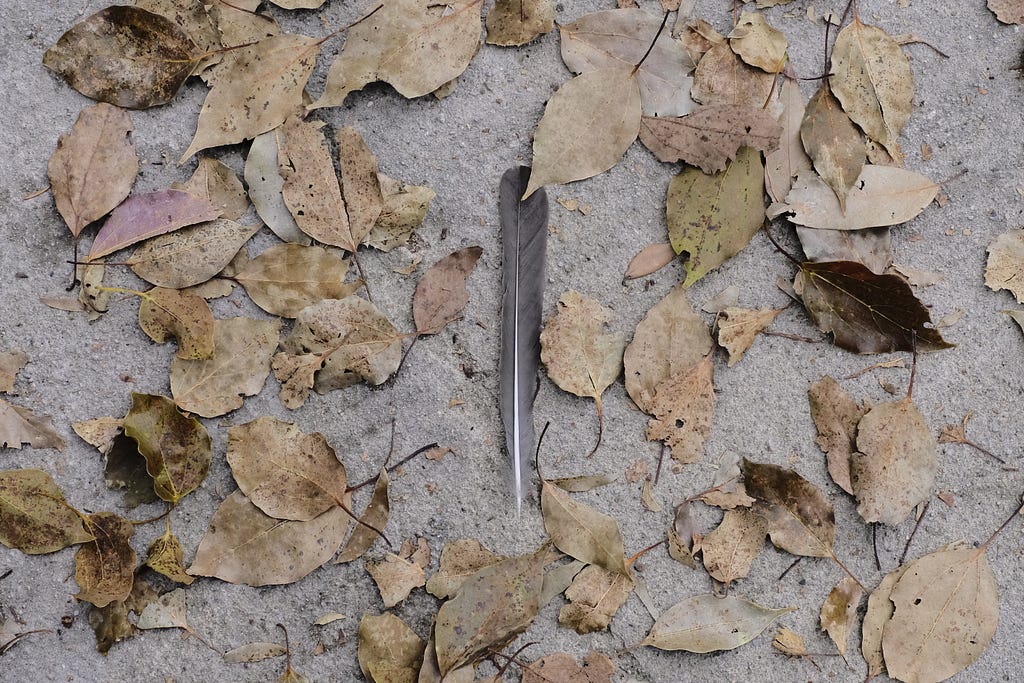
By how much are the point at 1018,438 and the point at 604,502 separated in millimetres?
733

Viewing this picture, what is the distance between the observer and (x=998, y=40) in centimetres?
143

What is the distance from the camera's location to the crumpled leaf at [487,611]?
1.25 metres

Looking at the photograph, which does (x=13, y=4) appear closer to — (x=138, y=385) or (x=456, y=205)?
(x=138, y=385)

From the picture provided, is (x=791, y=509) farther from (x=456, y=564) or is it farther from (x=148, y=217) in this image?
(x=148, y=217)

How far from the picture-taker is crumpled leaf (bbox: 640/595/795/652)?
4.25ft

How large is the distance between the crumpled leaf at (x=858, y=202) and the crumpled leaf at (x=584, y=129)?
29cm

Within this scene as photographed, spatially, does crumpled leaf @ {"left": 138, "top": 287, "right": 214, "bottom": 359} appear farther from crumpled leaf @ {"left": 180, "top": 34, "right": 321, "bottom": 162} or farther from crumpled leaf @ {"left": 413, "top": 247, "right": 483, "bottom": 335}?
crumpled leaf @ {"left": 413, "top": 247, "right": 483, "bottom": 335}

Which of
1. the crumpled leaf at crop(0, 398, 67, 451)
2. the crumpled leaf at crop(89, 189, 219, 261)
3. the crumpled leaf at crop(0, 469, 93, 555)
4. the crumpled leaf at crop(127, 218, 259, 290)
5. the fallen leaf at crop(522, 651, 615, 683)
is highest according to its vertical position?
the crumpled leaf at crop(89, 189, 219, 261)

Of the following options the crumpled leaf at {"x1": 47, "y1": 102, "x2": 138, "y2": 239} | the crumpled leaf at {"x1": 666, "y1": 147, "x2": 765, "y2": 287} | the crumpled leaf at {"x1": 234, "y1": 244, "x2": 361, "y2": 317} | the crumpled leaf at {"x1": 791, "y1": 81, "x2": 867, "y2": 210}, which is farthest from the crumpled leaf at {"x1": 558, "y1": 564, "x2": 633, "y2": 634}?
A: the crumpled leaf at {"x1": 47, "y1": 102, "x2": 138, "y2": 239}

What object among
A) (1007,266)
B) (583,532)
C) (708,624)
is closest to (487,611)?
(583,532)

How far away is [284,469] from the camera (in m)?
1.26

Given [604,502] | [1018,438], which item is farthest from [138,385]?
[1018,438]

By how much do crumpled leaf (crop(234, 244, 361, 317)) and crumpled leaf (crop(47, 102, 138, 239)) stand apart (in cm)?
25

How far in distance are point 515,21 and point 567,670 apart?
1.08 metres
